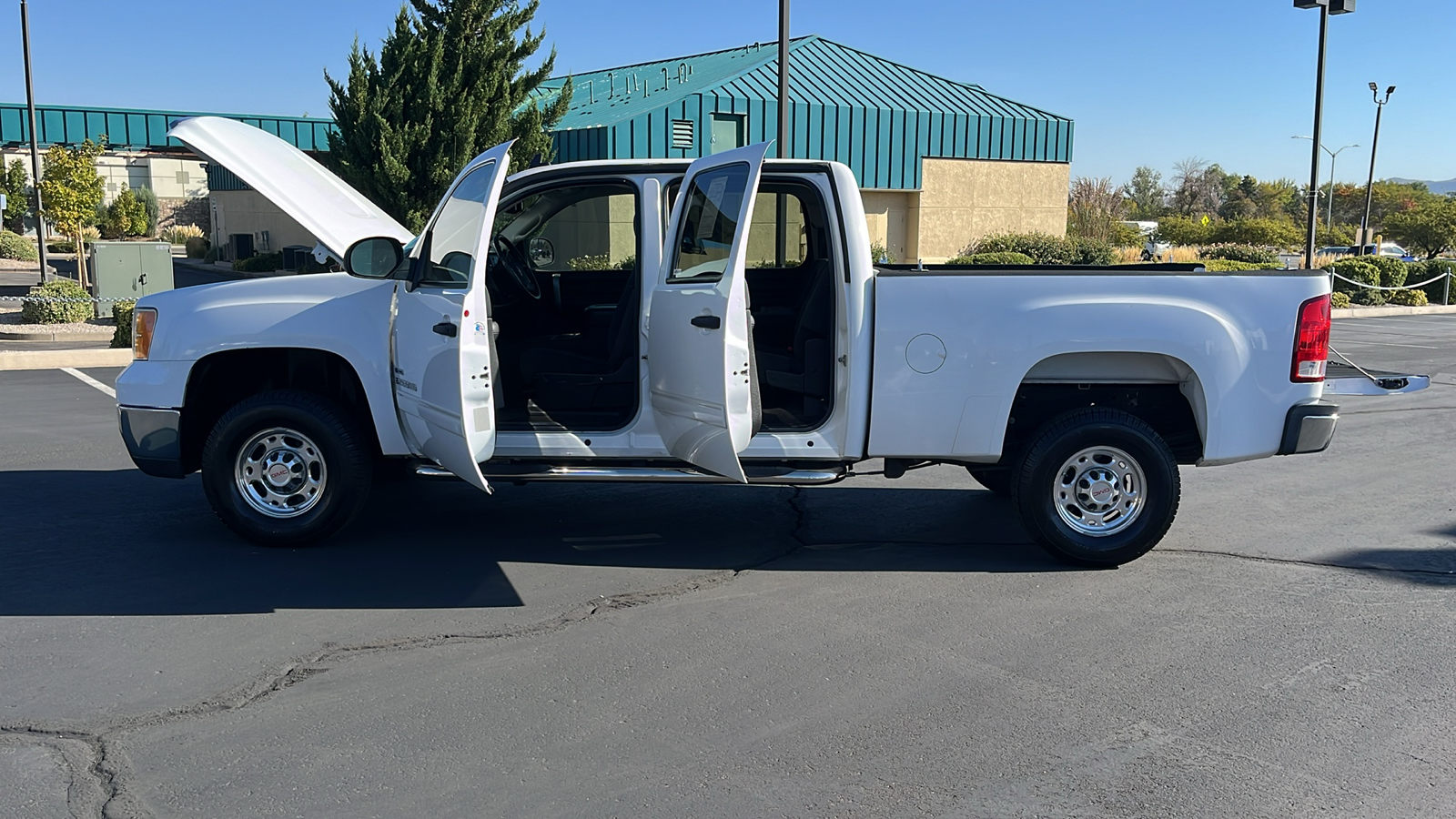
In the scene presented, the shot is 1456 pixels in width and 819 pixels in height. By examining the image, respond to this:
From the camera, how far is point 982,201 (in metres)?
33.9

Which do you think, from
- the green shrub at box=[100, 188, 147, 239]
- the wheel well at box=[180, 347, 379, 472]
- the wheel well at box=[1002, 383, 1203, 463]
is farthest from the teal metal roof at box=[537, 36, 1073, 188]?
the wheel well at box=[1002, 383, 1203, 463]

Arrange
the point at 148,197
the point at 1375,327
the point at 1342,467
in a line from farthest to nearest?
the point at 148,197, the point at 1375,327, the point at 1342,467

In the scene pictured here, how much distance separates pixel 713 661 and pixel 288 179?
378 centimetres

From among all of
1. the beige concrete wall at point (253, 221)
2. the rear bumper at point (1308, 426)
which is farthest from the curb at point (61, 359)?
the beige concrete wall at point (253, 221)

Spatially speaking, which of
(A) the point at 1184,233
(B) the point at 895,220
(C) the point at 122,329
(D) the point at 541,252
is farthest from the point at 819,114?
(A) the point at 1184,233

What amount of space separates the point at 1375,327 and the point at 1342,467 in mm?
17449

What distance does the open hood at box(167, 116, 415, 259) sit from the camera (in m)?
6.42

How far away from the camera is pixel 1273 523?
7457mm

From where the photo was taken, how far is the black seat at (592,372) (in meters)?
6.34

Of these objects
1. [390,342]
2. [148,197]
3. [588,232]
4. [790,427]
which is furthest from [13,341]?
[148,197]

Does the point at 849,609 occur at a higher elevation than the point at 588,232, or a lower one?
lower

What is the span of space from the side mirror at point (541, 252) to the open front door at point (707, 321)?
1.35 metres

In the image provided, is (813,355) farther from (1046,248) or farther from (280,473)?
(1046,248)

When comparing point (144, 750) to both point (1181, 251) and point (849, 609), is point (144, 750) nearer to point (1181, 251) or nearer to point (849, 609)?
point (849, 609)
